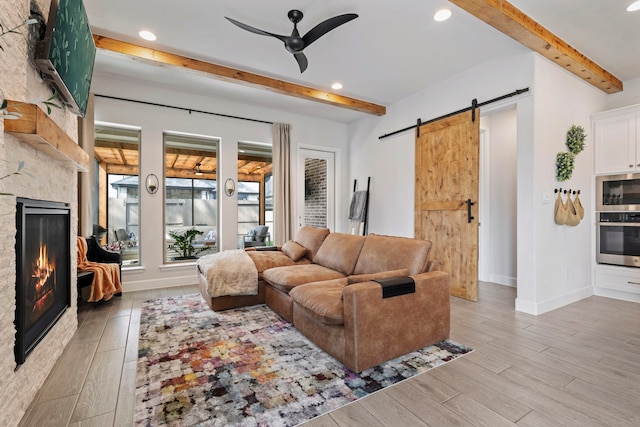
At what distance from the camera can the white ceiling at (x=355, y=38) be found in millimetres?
2727

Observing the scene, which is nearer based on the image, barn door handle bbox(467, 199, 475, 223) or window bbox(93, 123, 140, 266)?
barn door handle bbox(467, 199, 475, 223)

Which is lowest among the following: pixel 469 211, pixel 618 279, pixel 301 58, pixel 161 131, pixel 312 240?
pixel 618 279

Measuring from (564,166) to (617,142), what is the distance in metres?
1.06

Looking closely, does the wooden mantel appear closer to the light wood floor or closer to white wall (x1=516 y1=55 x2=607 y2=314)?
the light wood floor

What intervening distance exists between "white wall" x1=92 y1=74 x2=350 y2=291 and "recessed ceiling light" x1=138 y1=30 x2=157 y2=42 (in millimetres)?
1343

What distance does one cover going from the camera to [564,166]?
3527 mm

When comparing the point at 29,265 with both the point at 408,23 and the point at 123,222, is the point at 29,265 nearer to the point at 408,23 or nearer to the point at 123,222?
the point at 123,222

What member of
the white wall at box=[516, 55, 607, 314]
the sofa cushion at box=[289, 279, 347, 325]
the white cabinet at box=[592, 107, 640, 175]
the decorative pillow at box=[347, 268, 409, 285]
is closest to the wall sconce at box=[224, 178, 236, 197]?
the sofa cushion at box=[289, 279, 347, 325]

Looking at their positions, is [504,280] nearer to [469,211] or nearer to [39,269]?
[469,211]

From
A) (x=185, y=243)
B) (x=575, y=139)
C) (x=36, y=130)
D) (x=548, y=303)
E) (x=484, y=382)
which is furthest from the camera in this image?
(x=185, y=243)

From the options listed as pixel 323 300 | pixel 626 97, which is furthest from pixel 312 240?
pixel 626 97

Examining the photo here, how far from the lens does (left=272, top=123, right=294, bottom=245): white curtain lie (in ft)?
17.4

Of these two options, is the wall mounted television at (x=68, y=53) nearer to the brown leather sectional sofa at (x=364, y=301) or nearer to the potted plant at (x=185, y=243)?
the brown leather sectional sofa at (x=364, y=301)

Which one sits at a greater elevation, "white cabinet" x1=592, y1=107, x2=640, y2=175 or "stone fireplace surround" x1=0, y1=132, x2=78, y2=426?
"white cabinet" x1=592, y1=107, x2=640, y2=175
